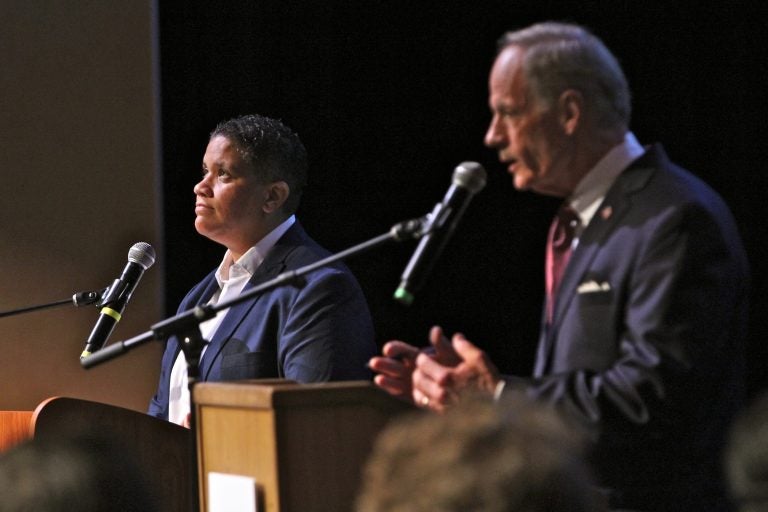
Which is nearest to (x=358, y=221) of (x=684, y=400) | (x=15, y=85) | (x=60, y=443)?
(x=15, y=85)

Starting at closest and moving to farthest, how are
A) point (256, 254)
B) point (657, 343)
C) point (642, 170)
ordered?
point (657, 343), point (642, 170), point (256, 254)

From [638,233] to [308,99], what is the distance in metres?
2.69

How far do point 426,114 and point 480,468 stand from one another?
3151 millimetres

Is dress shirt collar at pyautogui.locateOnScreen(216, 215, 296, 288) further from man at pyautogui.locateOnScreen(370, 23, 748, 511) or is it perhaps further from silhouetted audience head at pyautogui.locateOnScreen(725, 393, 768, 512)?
silhouetted audience head at pyautogui.locateOnScreen(725, 393, 768, 512)

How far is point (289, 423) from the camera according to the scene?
2.14m

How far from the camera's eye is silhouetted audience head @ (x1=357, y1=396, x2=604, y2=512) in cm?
104

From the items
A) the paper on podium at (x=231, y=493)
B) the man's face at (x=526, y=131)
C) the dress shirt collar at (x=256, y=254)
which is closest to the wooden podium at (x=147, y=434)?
the paper on podium at (x=231, y=493)

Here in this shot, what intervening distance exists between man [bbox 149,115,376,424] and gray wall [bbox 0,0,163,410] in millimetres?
990

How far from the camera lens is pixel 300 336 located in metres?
3.43

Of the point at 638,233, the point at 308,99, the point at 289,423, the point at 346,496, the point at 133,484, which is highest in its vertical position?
the point at 308,99

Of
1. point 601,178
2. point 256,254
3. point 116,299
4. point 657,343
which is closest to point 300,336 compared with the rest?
point 256,254

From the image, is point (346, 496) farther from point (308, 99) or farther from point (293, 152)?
point (308, 99)

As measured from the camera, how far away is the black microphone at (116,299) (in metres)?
2.97

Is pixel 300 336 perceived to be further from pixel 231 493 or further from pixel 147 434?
pixel 231 493
